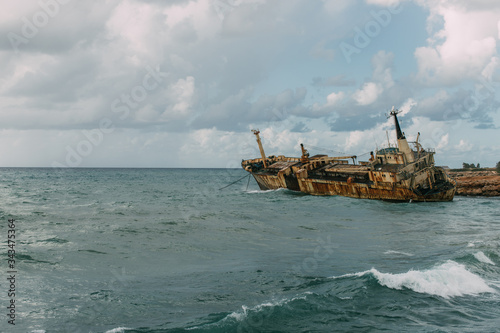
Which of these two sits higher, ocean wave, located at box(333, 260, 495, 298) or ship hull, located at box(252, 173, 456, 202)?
ship hull, located at box(252, 173, 456, 202)

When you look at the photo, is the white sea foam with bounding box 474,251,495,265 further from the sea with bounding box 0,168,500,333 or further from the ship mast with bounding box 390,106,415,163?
the ship mast with bounding box 390,106,415,163

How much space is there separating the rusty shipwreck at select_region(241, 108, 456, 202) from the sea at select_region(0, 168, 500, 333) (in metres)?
11.9

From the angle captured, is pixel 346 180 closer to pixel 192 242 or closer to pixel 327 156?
pixel 327 156

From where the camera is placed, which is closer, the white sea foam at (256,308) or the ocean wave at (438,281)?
the white sea foam at (256,308)

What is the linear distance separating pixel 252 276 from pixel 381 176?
32.3m

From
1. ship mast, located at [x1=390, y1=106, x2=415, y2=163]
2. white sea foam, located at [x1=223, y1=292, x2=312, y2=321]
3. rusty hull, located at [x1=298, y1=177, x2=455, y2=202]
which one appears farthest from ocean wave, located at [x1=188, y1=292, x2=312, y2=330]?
ship mast, located at [x1=390, y1=106, x2=415, y2=163]

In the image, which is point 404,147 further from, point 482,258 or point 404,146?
point 482,258

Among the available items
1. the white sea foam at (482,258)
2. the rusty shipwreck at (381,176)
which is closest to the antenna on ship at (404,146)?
the rusty shipwreck at (381,176)

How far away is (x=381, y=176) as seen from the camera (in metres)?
43.0

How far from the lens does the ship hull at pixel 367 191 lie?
137ft

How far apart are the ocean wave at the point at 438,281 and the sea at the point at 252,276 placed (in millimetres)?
50

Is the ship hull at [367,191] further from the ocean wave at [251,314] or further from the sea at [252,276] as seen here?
the ocean wave at [251,314]

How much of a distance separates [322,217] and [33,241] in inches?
875

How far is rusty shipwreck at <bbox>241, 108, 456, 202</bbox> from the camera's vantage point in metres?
42.0
